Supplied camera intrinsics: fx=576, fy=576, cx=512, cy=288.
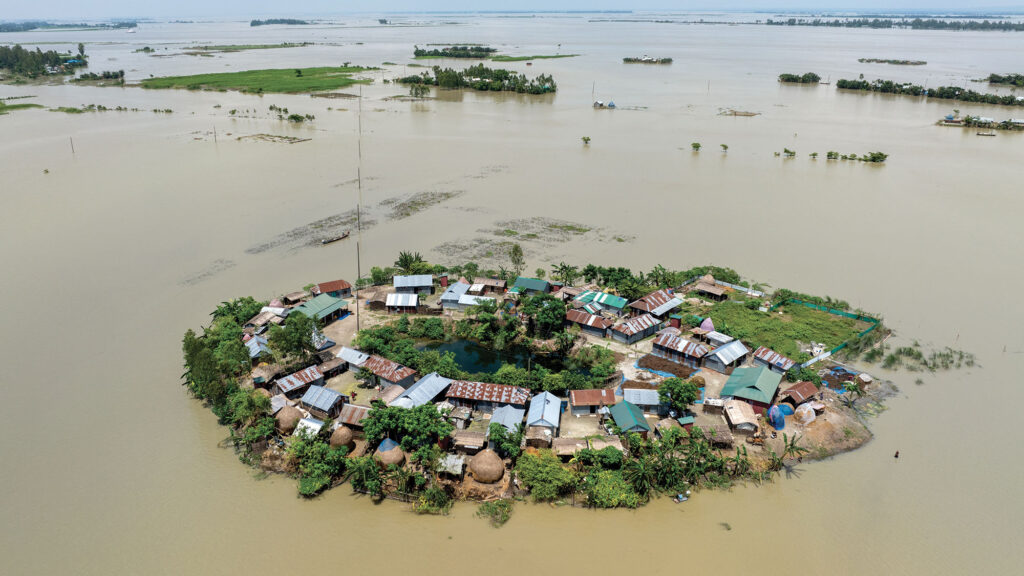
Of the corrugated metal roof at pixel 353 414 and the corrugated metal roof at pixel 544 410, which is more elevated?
the corrugated metal roof at pixel 544 410

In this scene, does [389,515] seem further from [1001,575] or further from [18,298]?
[18,298]

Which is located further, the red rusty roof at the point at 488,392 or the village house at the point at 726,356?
the village house at the point at 726,356

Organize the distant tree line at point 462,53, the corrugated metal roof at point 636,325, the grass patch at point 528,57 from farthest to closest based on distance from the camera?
the distant tree line at point 462,53, the grass patch at point 528,57, the corrugated metal roof at point 636,325

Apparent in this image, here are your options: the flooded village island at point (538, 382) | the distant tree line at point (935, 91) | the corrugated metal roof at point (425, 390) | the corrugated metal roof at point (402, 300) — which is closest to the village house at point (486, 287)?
the flooded village island at point (538, 382)

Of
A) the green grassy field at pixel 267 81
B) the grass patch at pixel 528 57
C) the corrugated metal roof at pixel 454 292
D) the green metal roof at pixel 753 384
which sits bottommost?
the green metal roof at pixel 753 384

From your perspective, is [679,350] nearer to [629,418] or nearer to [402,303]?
[629,418]

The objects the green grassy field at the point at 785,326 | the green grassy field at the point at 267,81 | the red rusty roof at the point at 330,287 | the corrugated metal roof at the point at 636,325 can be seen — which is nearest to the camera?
the green grassy field at the point at 785,326

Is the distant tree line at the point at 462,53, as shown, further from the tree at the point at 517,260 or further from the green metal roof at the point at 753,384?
the green metal roof at the point at 753,384
